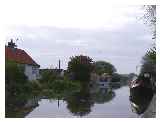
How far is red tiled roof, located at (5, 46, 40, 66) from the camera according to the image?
15.4 ft

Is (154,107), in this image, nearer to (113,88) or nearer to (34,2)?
(113,88)

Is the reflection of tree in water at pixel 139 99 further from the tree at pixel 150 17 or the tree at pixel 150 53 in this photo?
the tree at pixel 150 17

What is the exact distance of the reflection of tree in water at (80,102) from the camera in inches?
186

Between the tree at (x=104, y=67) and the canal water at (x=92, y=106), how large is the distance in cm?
19

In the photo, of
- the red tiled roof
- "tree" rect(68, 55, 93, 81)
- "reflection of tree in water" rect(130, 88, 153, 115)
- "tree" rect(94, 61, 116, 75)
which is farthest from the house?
"reflection of tree in water" rect(130, 88, 153, 115)

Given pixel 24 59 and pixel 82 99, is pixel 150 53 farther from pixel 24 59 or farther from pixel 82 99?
pixel 24 59

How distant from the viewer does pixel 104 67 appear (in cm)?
475

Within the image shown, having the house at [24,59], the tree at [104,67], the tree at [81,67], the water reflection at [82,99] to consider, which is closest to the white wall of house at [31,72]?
the house at [24,59]

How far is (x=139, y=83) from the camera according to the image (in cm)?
478

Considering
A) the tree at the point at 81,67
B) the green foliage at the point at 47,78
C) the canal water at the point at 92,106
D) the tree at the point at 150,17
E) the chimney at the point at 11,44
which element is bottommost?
the canal water at the point at 92,106

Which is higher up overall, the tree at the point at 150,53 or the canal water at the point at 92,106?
the tree at the point at 150,53

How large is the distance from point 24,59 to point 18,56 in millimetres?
62
